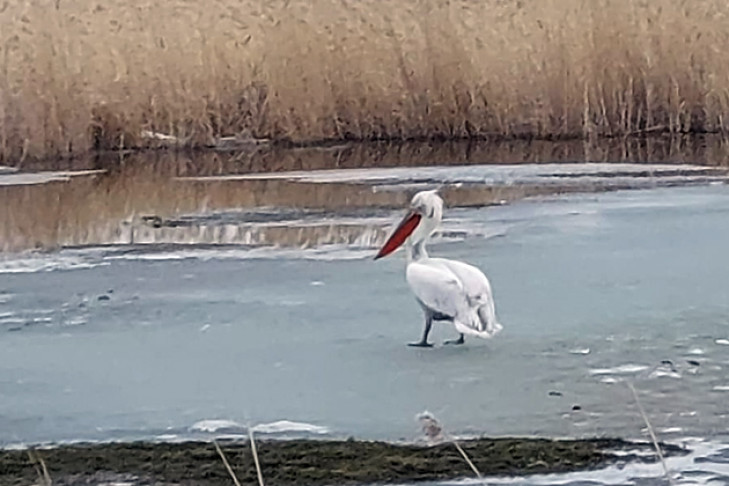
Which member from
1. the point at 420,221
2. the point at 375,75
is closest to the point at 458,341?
the point at 420,221

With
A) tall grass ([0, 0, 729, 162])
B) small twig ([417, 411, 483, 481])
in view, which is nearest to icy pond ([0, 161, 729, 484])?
small twig ([417, 411, 483, 481])

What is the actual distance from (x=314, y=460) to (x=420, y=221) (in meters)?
1.02

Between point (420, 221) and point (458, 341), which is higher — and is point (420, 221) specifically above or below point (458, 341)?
above

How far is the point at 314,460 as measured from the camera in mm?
2262

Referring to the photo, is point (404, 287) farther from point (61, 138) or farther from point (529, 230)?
point (61, 138)

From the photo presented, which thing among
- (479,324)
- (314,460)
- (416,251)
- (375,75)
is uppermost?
(375,75)

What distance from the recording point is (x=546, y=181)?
492 cm

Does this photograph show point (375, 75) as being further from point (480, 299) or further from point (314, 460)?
point (314, 460)

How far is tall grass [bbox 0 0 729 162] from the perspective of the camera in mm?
5949

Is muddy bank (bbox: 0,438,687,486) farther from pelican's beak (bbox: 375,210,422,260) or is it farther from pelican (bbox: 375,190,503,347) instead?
pelican's beak (bbox: 375,210,422,260)

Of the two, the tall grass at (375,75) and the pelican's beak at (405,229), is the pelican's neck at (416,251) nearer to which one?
the pelican's beak at (405,229)

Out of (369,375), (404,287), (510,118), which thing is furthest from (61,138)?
(369,375)

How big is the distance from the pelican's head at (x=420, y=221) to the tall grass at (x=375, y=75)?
2748mm

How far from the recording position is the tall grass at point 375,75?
595 cm
